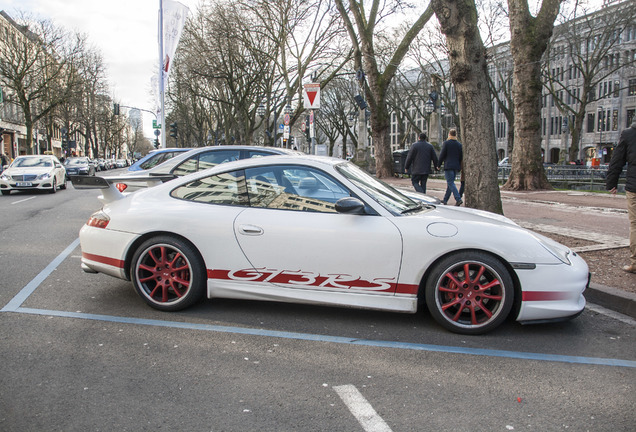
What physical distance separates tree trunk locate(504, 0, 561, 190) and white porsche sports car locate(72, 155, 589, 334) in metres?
13.4

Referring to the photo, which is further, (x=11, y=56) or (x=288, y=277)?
(x=11, y=56)

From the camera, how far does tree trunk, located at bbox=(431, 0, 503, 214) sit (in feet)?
27.5

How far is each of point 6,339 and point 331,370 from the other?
7.89ft

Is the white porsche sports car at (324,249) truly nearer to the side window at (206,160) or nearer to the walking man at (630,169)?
the walking man at (630,169)

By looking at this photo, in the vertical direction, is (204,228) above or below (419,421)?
above

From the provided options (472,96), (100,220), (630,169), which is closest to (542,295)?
(630,169)

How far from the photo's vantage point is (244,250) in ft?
15.0

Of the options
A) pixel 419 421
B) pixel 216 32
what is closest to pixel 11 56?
pixel 216 32

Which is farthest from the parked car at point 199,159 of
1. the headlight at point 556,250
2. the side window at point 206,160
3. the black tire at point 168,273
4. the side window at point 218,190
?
the headlight at point 556,250

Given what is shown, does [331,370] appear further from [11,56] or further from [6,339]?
[11,56]

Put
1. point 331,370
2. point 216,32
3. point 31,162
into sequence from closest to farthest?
point 331,370
point 31,162
point 216,32

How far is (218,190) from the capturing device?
15.9 ft

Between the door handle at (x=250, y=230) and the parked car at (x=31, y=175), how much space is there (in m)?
17.5

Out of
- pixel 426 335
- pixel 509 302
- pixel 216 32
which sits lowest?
pixel 426 335
